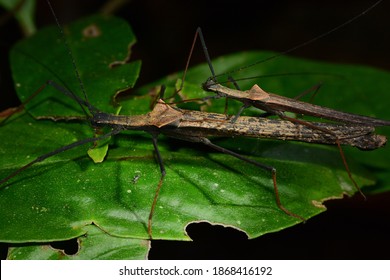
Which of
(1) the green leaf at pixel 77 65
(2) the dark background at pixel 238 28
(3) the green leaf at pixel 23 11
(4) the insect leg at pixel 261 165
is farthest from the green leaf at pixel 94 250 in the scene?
(2) the dark background at pixel 238 28

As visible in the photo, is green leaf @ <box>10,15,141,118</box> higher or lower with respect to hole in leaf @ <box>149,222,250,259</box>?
higher

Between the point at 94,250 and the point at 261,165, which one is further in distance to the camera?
the point at 261,165

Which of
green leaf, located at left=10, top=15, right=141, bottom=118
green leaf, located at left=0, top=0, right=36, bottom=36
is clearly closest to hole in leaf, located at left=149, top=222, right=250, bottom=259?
green leaf, located at left=10, top=15, right=141, bottom=118

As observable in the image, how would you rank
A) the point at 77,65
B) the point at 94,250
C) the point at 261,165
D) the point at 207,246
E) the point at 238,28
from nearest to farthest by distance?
the point at 94,250
the point at 261,165
the point at 77,65
the point at 207,246
the point at 238,28

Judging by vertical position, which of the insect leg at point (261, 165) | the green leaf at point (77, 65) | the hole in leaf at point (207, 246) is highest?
the green leaf at point (77, 65)

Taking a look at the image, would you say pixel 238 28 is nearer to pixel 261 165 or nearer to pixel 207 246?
pixel 207 246

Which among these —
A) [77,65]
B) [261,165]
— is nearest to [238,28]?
[77,65]

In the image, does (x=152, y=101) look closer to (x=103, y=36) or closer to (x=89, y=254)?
(x=103, y=36)

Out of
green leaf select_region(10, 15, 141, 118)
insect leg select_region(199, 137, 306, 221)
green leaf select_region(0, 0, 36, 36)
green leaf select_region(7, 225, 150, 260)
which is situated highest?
green leaf select_region(0, 0, 36, 36)

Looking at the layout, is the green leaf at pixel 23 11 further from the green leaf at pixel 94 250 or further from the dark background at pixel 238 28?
the green leaf at pixel 94 250

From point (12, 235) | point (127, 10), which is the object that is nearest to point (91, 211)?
point (12, 235)

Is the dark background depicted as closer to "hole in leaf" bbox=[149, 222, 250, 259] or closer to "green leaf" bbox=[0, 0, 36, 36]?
"green leaf" bbox=[0, 0, 36, 36]
